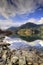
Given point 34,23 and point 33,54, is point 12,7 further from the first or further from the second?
point 33,54

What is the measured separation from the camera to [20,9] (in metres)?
4.95

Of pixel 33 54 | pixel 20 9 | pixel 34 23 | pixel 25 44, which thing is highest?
pixel 20 9

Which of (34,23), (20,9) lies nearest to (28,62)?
(34,23)

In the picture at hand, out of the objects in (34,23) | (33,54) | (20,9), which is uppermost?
(20,9)

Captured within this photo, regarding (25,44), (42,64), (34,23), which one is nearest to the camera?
(42,64)

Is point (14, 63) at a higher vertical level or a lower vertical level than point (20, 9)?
lower

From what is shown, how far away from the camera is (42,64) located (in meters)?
4.09

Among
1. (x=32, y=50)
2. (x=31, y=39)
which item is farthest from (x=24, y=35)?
(x=32, y=50)

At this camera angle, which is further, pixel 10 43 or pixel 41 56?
pixel 10 43

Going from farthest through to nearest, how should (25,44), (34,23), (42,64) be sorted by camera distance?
(34,23)
(25,44)
(42,64)

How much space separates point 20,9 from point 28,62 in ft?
5.92

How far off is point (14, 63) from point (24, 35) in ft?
3.14

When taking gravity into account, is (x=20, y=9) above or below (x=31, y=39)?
above

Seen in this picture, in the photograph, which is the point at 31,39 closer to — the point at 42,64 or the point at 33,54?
the point at 33,54
